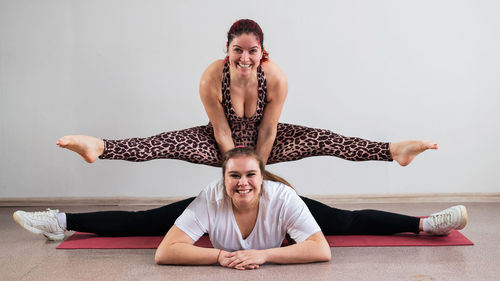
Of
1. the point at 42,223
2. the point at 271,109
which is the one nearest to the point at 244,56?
the point at 271,109

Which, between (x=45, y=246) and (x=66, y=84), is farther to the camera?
(x=66, y=84)

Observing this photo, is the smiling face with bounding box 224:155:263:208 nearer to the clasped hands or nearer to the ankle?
the clasped hands

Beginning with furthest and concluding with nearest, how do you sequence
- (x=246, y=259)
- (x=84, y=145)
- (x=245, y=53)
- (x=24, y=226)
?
1. (x=24, y=226)
2. (x=245, y=53)
3. (x=84, y=145)
4. (x=246, y=259)

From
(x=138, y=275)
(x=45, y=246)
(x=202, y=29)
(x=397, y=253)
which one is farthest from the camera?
(x=202, y=29)

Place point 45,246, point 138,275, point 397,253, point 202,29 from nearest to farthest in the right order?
point 138,275, point 397,253, point 45,246, point 202,29

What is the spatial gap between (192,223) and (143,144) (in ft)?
2.74

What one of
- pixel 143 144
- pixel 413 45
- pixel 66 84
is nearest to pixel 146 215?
pixel 143 144

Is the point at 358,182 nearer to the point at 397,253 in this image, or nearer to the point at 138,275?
the point at 397,253

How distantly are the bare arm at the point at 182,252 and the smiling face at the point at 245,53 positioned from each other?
1111 millimetres

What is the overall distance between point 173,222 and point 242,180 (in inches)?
32.4

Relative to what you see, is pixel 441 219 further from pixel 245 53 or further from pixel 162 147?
pixel 162 147

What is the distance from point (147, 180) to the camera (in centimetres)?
524

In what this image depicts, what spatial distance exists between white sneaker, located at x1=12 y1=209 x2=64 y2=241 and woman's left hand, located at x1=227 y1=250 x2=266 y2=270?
52.3 inches

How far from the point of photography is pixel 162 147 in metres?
3.79
